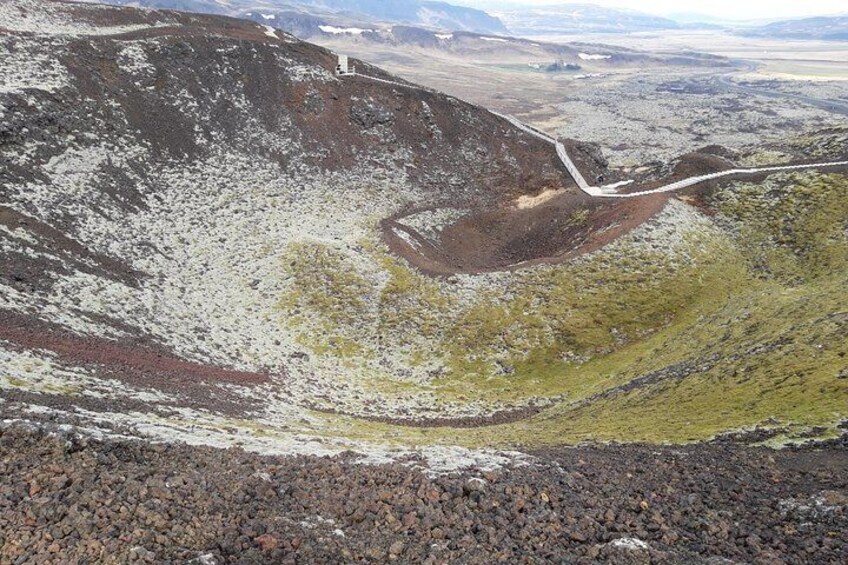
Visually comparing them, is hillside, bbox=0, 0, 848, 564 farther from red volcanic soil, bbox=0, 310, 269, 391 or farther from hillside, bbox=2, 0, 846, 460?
hillside, bbox=2, 0, 846, 460

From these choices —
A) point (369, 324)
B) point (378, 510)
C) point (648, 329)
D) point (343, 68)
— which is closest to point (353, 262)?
point (369, 324)

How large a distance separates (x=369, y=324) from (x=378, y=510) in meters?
33.0

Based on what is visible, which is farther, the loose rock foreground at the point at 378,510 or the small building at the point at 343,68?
the small building at the point at 343,68

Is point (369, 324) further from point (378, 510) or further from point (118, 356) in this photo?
point (378, 510)

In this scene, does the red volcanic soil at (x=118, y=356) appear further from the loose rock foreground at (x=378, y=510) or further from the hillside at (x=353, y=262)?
the loose rock foreground at (x=378, y=510)

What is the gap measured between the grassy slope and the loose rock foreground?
7.58 meters

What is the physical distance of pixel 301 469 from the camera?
20.0 metres

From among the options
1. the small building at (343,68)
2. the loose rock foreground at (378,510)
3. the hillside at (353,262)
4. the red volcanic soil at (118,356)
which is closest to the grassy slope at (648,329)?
the hillside at (353,262)

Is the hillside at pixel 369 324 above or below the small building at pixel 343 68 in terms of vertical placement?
below

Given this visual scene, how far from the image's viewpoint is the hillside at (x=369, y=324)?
16859 mm

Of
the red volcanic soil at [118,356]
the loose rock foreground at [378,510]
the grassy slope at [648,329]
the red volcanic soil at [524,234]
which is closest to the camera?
the loose rock foreground at [378,510]

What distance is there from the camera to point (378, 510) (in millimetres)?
17453

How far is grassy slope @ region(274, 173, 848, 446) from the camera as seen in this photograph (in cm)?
3030

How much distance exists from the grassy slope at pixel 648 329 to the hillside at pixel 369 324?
0.98 ft
